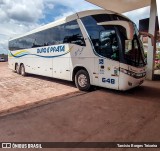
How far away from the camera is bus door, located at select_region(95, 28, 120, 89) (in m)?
6.49

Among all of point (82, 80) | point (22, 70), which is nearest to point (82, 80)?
point (82, 80)

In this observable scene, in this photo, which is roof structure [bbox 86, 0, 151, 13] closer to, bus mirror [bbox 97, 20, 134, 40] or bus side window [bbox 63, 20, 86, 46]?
bus side window [bbox 63, 20, 86, 46]

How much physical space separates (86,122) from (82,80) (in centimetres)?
378

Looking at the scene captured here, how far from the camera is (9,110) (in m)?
4.95

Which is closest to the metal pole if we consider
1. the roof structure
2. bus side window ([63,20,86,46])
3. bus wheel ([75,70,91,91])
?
the roof structure

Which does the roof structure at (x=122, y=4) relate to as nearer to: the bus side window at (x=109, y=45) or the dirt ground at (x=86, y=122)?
the bus side window at (x=109, y=45)

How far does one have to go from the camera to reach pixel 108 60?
22.0 feet

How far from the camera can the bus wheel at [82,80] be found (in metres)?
7.56

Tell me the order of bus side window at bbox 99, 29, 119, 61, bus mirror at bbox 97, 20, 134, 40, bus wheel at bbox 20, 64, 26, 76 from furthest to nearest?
1. bus wheel at bbox 20, 64, 26, 76
2. bus side window at bbox 99, 29, 119, 61
3. bus mirror at bbox 97, 20, 134, 40

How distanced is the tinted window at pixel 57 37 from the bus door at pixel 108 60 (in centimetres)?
104

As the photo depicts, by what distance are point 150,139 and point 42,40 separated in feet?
28.3

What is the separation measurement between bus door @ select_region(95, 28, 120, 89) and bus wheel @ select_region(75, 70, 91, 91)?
2.17ft

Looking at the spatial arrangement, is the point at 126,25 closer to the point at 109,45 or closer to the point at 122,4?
the point at 109,45

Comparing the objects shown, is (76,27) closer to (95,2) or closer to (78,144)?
(95,2)
